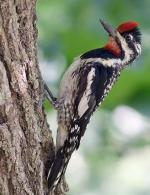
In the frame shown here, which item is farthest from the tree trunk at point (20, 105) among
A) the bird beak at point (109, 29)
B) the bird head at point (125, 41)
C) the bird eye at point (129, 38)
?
the bird eye at point (129, 38)

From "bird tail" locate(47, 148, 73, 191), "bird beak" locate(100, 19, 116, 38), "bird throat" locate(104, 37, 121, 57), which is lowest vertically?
"bird tail" locate(47, 148, 73, 191)

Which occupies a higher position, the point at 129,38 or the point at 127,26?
the point at 127,26

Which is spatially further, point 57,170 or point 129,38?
point 129,38

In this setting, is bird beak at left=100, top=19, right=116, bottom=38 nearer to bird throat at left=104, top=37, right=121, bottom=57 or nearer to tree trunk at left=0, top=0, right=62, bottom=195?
bird throat at left=104, top=37, right=121, bottom=57

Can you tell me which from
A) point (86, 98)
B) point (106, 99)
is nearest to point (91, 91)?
point (86, 98)

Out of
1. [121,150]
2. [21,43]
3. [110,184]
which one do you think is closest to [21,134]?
[21,43]

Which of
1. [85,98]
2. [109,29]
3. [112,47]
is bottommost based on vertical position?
[85,98]

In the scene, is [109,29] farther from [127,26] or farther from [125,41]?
[125,41]

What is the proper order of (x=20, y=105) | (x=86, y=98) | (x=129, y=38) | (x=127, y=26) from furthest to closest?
(x=129, y=38)
(x=127, y=26)
(x=86, y=98)
(x=20, y=105)

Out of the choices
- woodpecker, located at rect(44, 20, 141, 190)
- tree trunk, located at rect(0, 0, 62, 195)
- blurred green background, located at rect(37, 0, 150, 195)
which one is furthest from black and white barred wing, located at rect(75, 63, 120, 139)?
tree trunk, located at rect(0, 0, 62, 195)

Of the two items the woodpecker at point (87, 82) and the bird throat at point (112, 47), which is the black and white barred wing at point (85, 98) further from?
the bird throat at point (112, 47)
